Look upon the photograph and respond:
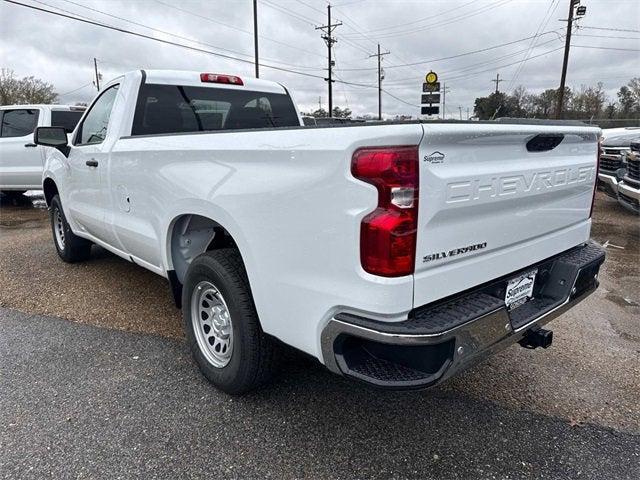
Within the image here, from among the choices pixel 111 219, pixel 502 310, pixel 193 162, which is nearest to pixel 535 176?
pixel 502 310

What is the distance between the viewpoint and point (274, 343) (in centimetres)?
260

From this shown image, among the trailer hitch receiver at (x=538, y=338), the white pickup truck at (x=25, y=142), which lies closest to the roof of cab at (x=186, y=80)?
the trailer hitch receiver at (x=538, y=338)

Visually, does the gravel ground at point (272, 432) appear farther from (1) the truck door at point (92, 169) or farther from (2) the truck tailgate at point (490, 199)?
(1) the truck door at point (92, 169)

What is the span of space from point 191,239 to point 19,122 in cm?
847

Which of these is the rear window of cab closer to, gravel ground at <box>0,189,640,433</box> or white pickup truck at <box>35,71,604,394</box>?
white pickup truck at <box>35,71,604,394</box>

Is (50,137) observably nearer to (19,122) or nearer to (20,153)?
(20,153)

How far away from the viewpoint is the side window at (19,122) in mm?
9562

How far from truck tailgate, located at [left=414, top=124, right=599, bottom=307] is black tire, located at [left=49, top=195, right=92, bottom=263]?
460 centimetres

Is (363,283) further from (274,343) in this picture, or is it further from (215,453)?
(215,453)

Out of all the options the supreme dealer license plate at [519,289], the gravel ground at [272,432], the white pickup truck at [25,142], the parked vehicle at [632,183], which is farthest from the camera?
the white pickup truck at [25,142]

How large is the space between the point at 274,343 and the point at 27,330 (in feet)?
8.14

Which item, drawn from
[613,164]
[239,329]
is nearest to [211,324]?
[239,329]

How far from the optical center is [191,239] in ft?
11.0

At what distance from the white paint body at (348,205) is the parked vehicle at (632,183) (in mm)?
5104
